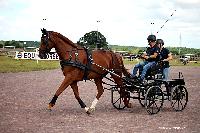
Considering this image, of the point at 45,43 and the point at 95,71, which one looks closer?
the point at 45,43

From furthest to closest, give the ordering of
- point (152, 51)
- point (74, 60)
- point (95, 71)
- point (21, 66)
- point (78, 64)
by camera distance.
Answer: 1. point (21, 66)
2. point (152, 51)
3. point (95, 71)
4. point (74, 60)
5. point (78, 64)

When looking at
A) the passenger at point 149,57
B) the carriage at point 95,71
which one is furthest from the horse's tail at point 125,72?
the passenger at point 149,57

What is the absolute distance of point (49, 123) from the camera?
10016 mm

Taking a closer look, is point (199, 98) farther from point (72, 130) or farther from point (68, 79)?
point (72, 130)

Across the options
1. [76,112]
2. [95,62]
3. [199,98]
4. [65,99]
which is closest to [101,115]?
[76,112]

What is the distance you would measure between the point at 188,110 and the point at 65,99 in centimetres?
477

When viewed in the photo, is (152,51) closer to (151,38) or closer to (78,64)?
(151,38)

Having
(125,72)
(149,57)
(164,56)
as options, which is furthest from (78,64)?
(164,56)

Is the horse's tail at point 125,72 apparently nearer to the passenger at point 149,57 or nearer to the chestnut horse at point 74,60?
the passenger at point 149,57

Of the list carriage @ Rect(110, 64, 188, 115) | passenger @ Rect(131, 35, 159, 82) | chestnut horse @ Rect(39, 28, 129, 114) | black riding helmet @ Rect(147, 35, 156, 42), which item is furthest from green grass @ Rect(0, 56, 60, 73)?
black riding helmet @ Rect(147, 35, 156, 42)

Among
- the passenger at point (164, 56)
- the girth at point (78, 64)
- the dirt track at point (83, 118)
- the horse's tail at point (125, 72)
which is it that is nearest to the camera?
the dirt track at point (83, 118)

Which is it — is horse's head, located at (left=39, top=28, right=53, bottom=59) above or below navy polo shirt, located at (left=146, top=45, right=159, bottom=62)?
above

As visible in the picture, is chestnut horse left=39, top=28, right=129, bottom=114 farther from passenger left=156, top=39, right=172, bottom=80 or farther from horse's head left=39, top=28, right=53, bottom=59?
passenger left=156, top=39, right=172, bottom=80

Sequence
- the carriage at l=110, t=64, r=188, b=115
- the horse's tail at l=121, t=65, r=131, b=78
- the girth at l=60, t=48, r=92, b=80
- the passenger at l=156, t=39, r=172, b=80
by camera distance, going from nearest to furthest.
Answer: the girth at l=60, t=48, r=92, b=80 < the carriage at l=110, t=64, r=188, b=115 < the horse's tail at l=121, t=65, r=131, b=78 < the passenger at l=156, t=39, r=172, b=80
